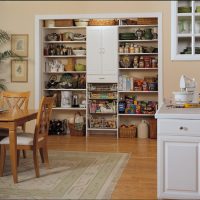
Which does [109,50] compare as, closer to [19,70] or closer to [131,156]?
[19,70]

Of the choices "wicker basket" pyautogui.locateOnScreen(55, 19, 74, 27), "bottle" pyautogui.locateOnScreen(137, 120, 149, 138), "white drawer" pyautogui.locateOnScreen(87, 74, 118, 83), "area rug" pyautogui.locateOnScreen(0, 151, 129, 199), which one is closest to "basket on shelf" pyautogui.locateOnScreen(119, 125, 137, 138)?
"bottle" pyautogui.locateOnScreen(137, 120, 149, 138)

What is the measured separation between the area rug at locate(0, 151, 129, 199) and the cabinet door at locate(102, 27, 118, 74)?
2.25m

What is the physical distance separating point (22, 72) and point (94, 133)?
1827 millimetres

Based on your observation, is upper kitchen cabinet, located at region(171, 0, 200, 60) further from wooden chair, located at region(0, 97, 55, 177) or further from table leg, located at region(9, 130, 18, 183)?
table leg, located at region(9, 130, 18, 183)

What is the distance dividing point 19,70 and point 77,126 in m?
1.53

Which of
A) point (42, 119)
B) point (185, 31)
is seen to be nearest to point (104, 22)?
point (185, 31)

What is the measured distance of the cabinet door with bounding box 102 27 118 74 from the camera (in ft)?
24.2

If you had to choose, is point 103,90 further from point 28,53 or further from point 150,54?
point 28,53

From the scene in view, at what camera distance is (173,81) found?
23.3 feet

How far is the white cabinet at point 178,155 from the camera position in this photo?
3250 mm

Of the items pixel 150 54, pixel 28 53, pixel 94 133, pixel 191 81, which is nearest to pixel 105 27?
pixel 150 54

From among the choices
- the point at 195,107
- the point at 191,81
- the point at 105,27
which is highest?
the point at 105,27

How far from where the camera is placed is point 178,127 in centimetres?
328

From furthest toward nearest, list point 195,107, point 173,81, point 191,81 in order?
point 173,81, point 191,81, point 195,107
